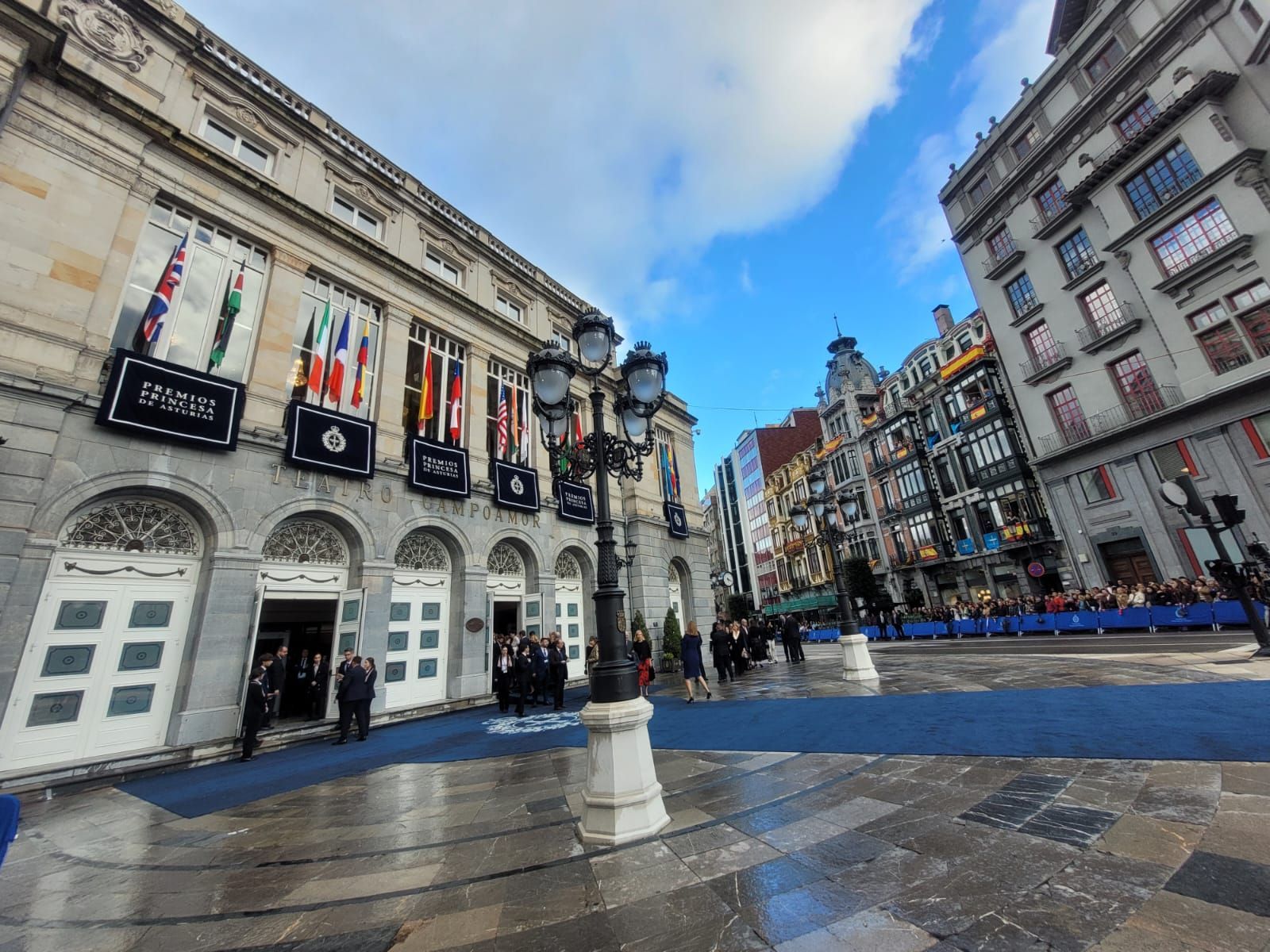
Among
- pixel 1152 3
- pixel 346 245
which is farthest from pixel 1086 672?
pixel 1152 3

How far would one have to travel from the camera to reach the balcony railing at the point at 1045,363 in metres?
23.8

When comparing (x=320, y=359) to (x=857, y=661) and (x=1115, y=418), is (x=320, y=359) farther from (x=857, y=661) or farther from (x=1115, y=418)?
(x=1115, y=418)

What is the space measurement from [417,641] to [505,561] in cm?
359

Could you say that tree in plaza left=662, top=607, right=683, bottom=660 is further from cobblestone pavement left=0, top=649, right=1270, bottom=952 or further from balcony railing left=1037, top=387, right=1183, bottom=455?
balcony railing left=1037, top=387, right=1183, bottom=455

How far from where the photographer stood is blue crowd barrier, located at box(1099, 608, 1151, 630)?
16.8m

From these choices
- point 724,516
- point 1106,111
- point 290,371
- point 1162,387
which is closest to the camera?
point 290,371

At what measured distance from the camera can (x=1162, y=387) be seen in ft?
66.2

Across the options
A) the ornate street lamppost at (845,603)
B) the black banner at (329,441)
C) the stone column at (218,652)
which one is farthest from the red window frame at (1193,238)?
the stone column at (218,652)

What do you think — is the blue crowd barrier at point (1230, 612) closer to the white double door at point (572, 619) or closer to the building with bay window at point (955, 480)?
the building with bay window at point (955, 480)

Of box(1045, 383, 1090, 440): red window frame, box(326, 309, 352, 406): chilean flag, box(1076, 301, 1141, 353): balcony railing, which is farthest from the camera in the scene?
box(1045, 383, 1090, 440): red window frame

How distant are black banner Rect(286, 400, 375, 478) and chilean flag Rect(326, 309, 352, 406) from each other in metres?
0.79

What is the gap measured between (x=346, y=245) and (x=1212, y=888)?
701 inches

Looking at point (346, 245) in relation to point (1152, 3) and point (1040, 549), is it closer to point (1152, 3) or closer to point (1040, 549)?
point (1152, 3)

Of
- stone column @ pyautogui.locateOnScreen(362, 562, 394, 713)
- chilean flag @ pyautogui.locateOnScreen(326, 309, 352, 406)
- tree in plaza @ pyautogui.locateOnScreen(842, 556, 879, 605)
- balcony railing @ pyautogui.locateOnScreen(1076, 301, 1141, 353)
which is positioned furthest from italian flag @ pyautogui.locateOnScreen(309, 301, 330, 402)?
tree in plaza @ pyautogui.locateOnScreen(842, 556, 879, 605)
